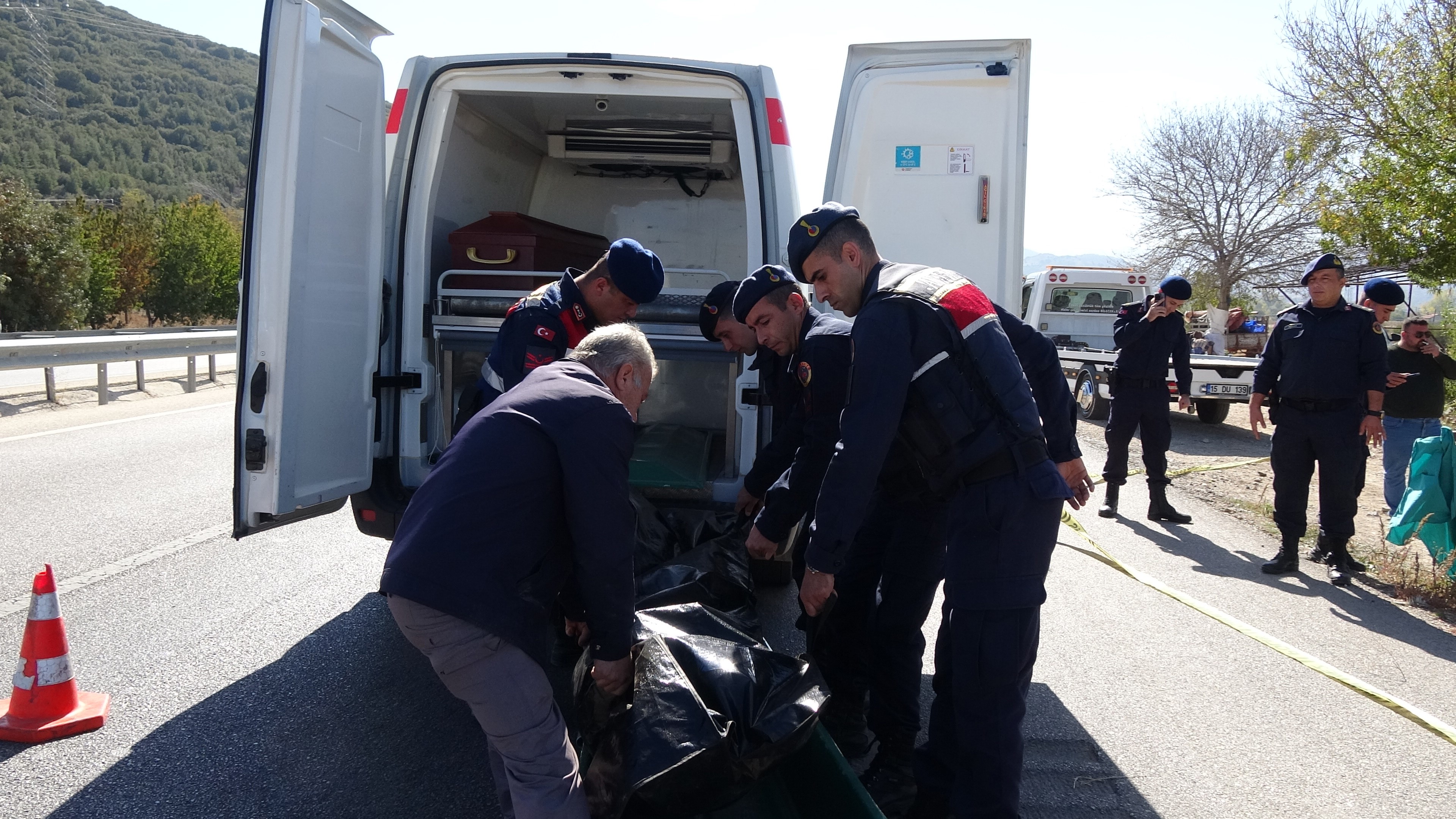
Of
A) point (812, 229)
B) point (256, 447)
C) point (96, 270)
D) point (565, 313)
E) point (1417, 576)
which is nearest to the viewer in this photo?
point (812, 229)

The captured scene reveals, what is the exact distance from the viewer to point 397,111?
390cm

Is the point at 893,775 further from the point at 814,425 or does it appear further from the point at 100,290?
the point at 100,290

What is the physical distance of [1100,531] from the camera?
6832mm

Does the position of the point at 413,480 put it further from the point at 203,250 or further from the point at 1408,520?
the point at 203,250

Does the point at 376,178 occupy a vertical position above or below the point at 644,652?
above

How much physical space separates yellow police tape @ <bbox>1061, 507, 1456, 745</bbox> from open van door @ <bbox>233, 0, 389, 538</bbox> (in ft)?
8.20

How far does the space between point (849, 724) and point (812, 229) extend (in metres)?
1.85

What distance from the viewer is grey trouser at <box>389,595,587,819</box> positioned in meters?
2.05

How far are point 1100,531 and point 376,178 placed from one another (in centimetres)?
559

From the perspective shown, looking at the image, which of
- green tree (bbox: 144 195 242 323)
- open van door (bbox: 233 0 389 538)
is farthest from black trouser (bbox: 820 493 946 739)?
green tree (bbox: 144 195 242 323)

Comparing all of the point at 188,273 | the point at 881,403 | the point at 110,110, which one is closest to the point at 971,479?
the point at 881,403

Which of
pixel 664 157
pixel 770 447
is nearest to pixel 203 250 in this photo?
pixel 664 157

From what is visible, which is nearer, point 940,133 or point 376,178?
point 376,178

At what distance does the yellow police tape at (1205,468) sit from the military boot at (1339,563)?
2.51 m
